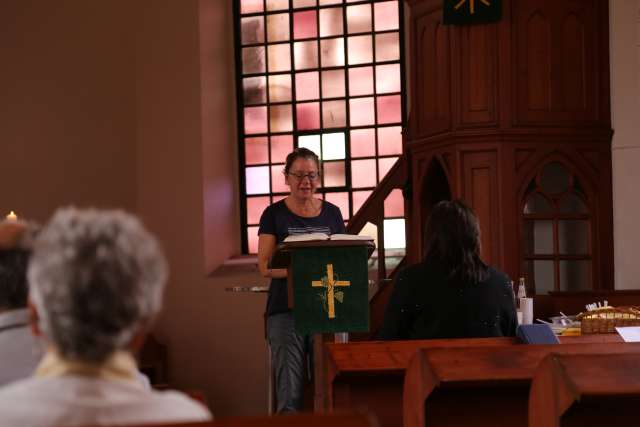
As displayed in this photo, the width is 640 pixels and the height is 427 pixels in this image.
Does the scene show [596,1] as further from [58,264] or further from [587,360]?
[58,264]

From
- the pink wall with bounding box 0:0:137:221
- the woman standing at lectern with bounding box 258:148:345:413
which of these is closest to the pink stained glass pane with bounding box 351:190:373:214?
the pink wall with bounding box 0:0:137:221

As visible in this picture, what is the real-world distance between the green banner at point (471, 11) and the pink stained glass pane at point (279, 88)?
3.21 meters

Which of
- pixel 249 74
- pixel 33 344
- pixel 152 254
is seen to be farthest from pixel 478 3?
pixel 152 254

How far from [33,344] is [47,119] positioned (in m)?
8.24

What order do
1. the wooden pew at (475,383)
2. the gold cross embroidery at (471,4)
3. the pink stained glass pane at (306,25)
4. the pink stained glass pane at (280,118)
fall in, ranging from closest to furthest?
the wooden pew at (475,383)
the gold cross embroidery at (471,4)
the pink stained glass pane at (306,25)
the pink stained glass pane at (280,118)

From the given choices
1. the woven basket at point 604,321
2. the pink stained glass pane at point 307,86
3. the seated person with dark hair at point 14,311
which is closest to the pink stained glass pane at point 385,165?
the pink stained glass pane at point 307,86

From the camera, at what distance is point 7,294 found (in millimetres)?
2533

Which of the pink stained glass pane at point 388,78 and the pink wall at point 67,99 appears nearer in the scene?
the pink stained glass pane at point 388,78

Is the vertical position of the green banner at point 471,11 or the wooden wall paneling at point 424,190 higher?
the green banner at point 471,11

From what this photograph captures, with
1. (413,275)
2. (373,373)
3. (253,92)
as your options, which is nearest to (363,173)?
(253,92)

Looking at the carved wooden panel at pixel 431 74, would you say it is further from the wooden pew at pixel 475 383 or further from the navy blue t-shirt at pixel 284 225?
the wooden pew at pixel 475 383

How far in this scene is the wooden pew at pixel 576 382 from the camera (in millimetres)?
3480

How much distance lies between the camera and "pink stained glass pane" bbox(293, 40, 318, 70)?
34.6 ft

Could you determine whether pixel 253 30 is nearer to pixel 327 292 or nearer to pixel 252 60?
pixel 252 60
